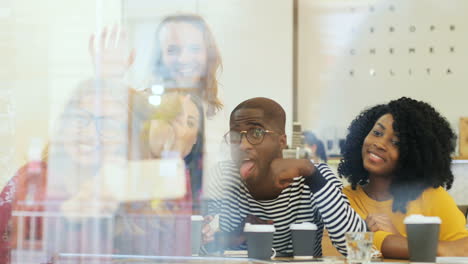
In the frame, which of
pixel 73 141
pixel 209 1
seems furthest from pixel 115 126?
pixel 209 1

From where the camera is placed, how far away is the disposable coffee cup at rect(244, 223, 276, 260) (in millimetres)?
1379

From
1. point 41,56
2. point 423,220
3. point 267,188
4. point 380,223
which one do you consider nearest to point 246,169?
point 267,188

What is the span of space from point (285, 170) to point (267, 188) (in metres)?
0.06

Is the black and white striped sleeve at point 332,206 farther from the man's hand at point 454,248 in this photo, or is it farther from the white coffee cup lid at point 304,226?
the man's hand at point 454,248

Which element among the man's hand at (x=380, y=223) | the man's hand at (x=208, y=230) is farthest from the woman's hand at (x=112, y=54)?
the man's hand at (x=380, y=223)

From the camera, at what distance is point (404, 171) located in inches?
62.1

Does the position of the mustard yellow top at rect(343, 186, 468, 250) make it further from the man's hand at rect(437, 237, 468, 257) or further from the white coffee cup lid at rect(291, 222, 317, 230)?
the white coffee cup lid at rect(291, 222, 317, 230)

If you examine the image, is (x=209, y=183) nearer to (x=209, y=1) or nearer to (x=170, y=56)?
(x=170, y=56)

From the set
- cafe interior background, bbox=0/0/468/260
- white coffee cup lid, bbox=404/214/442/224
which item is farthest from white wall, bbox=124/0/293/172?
white coffee cup lid, bbox=404/214/442/224

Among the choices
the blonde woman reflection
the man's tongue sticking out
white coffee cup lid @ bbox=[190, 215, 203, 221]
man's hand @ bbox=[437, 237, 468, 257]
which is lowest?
man's hand @ bbox=[437, 237, 468, 257]

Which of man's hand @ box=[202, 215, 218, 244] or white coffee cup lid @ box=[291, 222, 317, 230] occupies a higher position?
white coffee cup lid @ box=[291, 222, 317, 230]

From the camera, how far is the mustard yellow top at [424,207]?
1.58 metres

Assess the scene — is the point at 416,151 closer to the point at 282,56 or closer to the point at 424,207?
the point at 424,207

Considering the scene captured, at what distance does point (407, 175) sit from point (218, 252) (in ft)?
1.45
